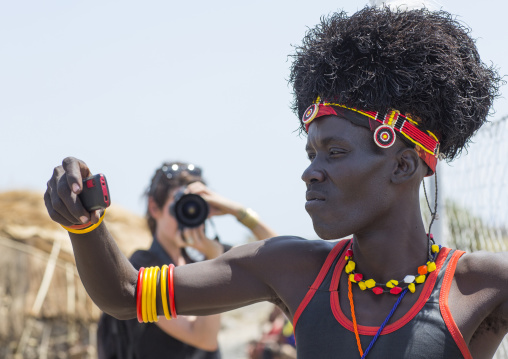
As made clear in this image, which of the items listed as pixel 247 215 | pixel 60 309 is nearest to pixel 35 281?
pixel 60 309

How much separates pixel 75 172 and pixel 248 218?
1.84m

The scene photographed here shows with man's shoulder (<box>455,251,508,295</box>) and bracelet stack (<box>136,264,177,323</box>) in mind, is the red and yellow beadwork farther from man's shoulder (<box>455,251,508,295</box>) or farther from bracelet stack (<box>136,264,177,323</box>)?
bracelet stack (<box>136,264,177,323</box>)

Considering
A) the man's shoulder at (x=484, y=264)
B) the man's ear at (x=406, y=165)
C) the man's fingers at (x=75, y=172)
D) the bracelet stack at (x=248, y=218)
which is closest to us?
the man's fingers at (x=75, y=172)

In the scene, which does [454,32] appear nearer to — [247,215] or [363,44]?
[363,44]

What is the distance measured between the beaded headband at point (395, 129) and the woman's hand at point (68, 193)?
766 millimetres

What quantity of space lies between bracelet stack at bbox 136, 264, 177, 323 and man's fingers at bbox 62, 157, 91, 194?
17.3 inches

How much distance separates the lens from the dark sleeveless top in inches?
88.5

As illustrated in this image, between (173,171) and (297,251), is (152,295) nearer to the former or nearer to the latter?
(297,251)

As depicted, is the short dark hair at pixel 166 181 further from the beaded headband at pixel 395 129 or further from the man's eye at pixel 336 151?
the man's eye at pixel 336 151

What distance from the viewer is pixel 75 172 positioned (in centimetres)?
222

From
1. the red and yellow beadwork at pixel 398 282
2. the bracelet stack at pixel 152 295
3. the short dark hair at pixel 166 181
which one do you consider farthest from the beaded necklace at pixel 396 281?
the short dark hair at pixel 166 181

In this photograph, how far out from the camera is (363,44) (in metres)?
2.50

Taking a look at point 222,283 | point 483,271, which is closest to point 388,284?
point 483,271

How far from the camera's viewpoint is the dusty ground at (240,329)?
44.3 feet
